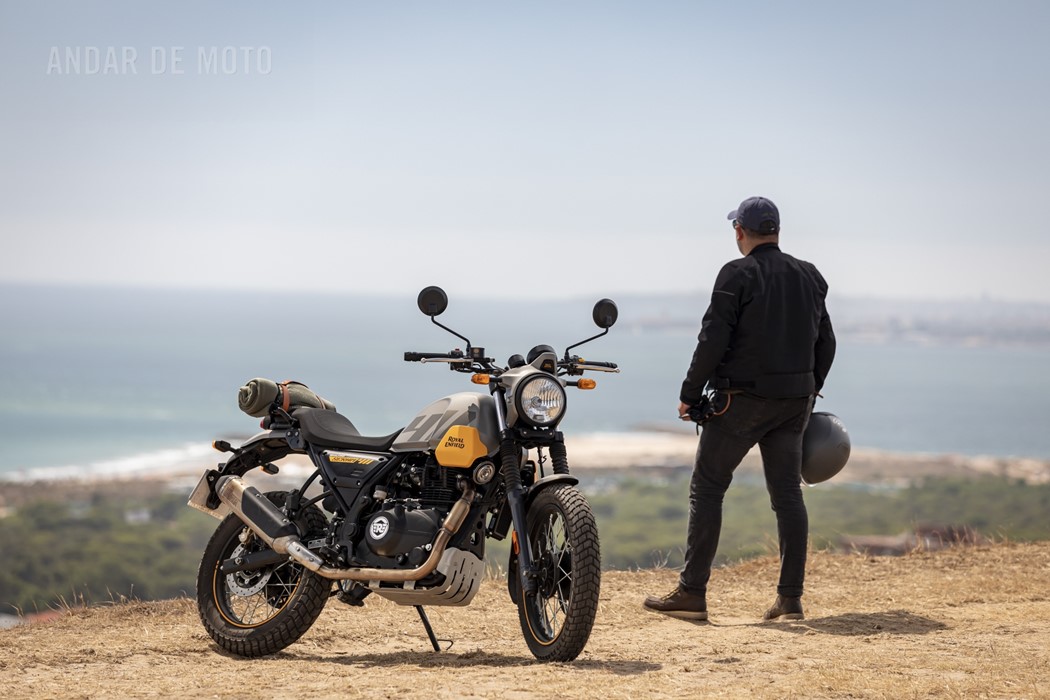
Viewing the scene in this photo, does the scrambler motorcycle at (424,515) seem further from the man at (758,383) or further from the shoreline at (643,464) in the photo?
the shoreline at (643,464)

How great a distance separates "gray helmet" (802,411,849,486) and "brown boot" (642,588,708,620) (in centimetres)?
98

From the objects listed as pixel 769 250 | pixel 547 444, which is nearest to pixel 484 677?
pixel 547 444

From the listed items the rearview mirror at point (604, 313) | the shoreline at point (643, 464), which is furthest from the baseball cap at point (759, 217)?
the shoreline at point (643, 464)

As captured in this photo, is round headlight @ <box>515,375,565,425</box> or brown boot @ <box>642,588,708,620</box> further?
brown boot @ <box>642,588,708,620</box>

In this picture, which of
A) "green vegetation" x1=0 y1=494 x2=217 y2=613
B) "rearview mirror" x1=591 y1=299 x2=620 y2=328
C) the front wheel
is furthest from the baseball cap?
"green vegetation" x1=0 y1=494 x2=217 y2=613

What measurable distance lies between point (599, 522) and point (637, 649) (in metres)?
97.2

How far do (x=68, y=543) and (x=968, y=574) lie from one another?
316 feet

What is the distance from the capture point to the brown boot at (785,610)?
25.5 feet

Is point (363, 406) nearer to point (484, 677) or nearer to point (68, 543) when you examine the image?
point (68, 543)

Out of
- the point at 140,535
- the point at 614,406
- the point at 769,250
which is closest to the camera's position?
the point at 769,250

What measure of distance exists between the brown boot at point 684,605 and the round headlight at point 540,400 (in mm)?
1997

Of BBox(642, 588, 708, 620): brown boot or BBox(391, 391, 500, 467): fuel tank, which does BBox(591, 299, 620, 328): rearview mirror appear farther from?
BBox(642, 588, 708, 620): brown boot

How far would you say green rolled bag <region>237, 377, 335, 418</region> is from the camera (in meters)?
7.07

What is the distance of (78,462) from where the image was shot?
15138 centimetres
